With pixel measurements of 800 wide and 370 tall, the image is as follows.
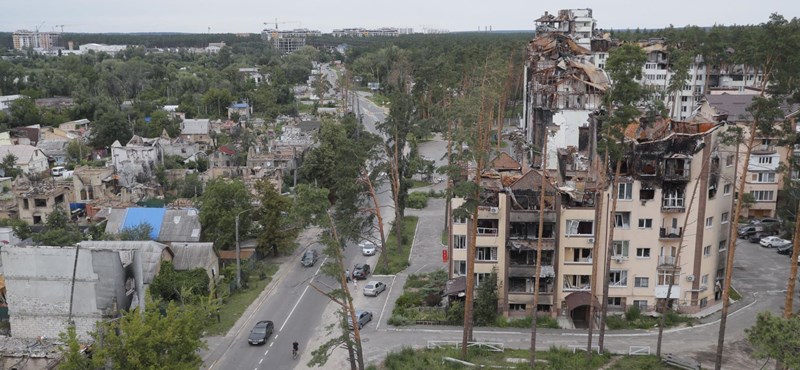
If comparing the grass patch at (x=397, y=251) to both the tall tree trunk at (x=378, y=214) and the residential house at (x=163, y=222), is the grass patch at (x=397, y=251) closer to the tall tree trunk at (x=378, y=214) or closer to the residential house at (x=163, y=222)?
the tall tree trunk at (x=378, y=214)

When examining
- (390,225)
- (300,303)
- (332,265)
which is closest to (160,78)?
(390,225)

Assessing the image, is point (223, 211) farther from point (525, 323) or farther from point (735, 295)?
point (735, 295)

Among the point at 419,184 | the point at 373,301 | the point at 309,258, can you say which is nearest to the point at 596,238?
the point at 373,301

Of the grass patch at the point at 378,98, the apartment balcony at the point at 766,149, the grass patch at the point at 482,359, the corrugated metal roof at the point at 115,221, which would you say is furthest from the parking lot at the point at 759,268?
the grass patch at the point at 378,98

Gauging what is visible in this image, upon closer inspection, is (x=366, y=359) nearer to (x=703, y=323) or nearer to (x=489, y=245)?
(x=489, y=245)

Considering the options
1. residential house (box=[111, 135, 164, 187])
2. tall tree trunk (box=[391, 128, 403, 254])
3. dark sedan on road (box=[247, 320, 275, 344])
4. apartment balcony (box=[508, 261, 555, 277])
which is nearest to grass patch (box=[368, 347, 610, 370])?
apartment balcony (box=[508, 261, 555, 277])

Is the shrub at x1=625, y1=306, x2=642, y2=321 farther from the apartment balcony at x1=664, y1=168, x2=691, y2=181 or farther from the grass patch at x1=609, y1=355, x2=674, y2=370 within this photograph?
the apartment balcony at x1=664, y1=168, x2=691, y2=181
